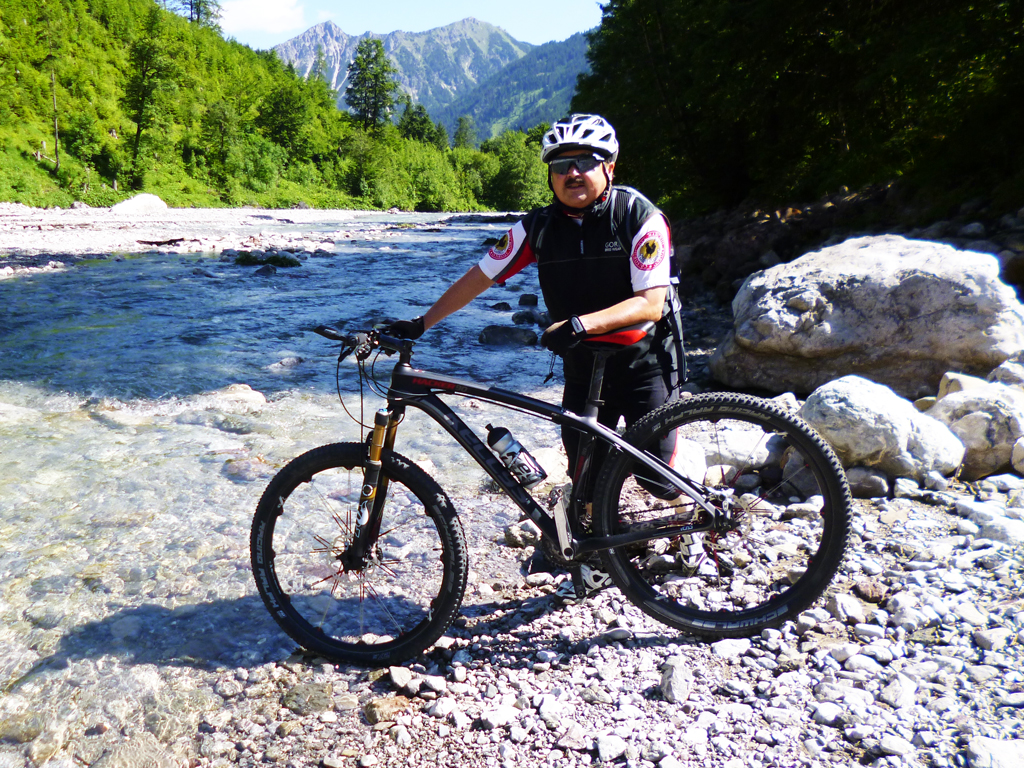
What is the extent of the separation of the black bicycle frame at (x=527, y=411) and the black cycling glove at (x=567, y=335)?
290mm

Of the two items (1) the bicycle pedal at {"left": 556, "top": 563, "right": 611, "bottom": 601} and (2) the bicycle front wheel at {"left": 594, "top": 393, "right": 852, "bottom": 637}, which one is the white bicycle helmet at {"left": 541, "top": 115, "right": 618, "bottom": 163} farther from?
(1) the bicycle pedal at {"left": 556, "top": 563, "right": 611, "bottom": 601}

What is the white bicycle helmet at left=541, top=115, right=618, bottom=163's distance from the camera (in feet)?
10.0

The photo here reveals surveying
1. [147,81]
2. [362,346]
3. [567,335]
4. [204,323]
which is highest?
[147,81]

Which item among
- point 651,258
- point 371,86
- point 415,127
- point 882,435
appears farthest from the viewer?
point 415,127

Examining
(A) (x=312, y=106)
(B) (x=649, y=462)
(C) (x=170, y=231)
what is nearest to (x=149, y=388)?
(B) (x=649, y=462)

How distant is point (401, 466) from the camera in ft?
9.93

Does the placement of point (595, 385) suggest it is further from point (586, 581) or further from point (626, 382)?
point (586, 581)

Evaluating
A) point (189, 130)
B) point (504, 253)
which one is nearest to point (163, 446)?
point (504, 253)

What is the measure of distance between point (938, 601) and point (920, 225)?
30.6 feet

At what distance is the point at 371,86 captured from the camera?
100 m

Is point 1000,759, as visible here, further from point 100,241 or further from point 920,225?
point 100,241

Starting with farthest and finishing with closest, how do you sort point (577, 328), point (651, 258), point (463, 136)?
1. point (463, 136)
2. point (651, 258)
3. point (577, 328)

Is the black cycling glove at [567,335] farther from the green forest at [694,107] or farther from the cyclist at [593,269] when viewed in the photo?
the green forest at [694,107]

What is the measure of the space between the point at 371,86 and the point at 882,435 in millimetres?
108719
